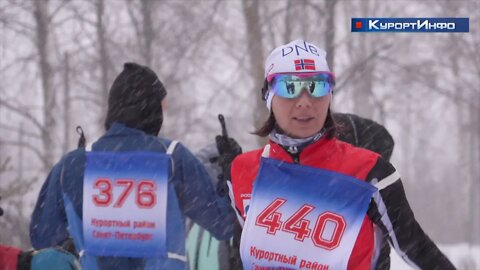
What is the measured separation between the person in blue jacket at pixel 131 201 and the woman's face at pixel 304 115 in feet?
3.66

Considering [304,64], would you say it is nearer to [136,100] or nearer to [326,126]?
[326,126]

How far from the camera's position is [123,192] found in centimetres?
380

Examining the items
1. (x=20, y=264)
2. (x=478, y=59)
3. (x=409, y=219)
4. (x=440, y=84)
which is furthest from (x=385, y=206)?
(x=440, y=84)

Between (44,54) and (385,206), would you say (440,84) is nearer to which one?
(44,54)

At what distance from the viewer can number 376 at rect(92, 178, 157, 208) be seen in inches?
148

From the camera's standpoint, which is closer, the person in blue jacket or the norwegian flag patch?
the norwegian flag patch

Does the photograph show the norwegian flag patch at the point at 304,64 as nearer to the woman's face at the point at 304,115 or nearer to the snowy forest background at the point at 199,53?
the woman's face at the point at 304,115

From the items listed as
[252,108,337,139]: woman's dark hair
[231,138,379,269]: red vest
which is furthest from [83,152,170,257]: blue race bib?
[252,108,337,139]: woman's dark hair

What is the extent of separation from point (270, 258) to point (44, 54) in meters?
13.0

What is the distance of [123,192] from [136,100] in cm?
51

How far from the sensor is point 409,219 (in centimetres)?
252

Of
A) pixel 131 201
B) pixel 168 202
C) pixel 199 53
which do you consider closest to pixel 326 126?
pixel 168 202

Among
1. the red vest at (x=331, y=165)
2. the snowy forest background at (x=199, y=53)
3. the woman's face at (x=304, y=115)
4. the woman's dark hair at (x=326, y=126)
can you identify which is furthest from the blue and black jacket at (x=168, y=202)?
the snowy forest background at (x=199, y=53)

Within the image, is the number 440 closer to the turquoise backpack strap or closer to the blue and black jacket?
the blue and black jacket
